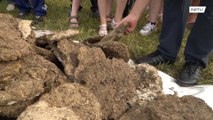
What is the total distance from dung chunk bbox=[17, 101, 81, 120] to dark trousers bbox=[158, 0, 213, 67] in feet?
5.68

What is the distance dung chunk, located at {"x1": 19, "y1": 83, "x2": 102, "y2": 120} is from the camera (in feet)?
5.90

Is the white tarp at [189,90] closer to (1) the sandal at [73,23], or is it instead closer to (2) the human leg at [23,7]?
(1) the sandal at [73,23]

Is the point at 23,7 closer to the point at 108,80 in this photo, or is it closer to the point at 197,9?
the point at 197,9

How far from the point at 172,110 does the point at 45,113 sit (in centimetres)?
71

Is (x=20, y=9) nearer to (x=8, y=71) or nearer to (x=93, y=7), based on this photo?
(x=93, y=7)

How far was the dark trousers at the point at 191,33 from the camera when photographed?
121 inches

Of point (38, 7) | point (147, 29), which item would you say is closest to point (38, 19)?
point (38, 7)

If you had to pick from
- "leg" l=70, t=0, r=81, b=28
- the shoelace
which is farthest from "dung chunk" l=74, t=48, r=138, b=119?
"leg" l=70, t=0, r=81, b=28

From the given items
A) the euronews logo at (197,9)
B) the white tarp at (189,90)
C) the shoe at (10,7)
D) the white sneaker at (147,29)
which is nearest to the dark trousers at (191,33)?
the euronews logo at (197,9)

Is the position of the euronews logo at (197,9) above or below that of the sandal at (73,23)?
above

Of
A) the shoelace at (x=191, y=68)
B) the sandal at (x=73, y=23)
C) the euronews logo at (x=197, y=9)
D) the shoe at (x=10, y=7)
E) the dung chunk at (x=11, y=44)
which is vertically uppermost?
the euronews logo at (x=197, y=9)

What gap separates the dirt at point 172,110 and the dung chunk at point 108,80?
84mm

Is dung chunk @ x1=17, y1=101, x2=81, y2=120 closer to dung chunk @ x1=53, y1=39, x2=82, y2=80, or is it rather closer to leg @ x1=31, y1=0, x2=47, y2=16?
dung chunk @ x1=53, y1=39, x2=82, y2=80

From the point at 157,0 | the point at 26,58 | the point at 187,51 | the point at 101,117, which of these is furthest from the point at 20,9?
the point at 101,117
